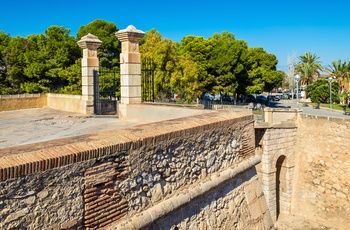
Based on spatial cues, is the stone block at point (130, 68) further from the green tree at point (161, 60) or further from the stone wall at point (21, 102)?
the green tree at point (161, 60)

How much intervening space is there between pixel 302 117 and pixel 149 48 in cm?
1129

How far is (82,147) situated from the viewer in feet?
11.1

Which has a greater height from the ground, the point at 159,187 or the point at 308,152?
the point at 159,187

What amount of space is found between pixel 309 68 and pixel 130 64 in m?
45.6

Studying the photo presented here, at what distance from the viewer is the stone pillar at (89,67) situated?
1068 centimetres

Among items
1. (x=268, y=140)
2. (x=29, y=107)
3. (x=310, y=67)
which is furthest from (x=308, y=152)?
(x=310, y=67)

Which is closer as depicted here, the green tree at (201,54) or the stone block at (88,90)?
the stone block at (88,90)

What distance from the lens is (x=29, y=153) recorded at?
3029mm

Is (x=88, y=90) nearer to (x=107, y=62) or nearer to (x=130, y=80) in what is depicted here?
(x=130, y=80)

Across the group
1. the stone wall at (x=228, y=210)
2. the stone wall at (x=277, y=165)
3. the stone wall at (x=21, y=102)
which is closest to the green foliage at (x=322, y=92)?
the stone wall at (x=277, y=165)

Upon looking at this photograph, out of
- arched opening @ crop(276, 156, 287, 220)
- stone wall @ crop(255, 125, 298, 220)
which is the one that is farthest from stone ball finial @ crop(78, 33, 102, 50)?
arched opening @ crop(276, 156, 287, 220)

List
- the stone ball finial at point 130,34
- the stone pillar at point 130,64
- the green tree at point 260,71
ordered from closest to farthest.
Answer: the stone ball finial at point 130,34
the stone pillar at point 130,64
the green tree at point 260,71

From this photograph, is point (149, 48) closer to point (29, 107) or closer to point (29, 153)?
point (29, 107)

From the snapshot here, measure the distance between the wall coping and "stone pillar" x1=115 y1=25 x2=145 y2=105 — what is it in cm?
424
